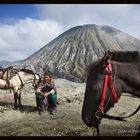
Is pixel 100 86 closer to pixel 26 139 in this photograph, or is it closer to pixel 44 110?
pixel 26 139

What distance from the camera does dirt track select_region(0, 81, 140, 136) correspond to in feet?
22.7

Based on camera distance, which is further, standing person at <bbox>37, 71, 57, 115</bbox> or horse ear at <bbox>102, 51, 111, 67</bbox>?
standing person at <bbox>37, 71, 57, 115</bbox>

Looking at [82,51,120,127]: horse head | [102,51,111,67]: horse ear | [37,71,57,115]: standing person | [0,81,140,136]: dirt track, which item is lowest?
[0,81,140,136]: dirt track

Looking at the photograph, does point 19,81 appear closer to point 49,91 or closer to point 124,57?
point 49,91

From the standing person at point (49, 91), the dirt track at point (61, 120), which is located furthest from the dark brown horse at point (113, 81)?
the standing person at point (49, 91)

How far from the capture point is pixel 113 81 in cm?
354

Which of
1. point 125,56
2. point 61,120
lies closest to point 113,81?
point 125,56

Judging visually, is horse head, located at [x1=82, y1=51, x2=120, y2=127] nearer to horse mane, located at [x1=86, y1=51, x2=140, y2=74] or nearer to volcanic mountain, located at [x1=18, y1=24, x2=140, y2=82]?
horse mane, located at [x1=86, y1=51, x2=140, y2=74]

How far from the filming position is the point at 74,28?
7738 mm

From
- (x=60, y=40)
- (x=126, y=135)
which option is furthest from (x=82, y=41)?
(x=126, y=135)

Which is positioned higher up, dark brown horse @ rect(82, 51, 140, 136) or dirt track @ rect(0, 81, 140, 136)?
dark brown horse @ rect(82, 51, 140, 136)

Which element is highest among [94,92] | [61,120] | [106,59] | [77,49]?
[77,49]

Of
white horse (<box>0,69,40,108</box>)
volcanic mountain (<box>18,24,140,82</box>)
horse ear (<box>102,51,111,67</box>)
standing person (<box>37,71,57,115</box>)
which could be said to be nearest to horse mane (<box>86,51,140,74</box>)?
horse ear (<box>102,51,111,67</box>)

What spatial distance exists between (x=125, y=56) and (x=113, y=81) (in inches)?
14.3
